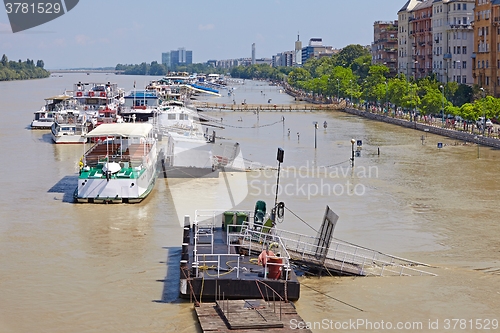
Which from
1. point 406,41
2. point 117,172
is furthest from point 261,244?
point 406,41

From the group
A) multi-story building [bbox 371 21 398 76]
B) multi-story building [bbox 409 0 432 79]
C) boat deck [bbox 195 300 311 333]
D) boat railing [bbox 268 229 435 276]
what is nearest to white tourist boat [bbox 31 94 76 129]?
multi-story building [bbox 409 0 432 79]

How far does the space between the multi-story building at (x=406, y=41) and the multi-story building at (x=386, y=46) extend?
267 inches

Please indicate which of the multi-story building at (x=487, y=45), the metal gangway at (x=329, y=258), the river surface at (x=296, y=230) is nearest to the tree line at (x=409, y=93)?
the multi-story building at (x=487, y=45)

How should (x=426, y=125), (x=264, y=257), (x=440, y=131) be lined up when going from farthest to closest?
(x=426, y=125) → (x=440, y=131) → (x=264, y=257)

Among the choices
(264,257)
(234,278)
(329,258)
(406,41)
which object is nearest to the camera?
(234,278)

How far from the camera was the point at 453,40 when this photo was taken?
237 ft

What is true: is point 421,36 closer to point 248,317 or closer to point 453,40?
point 453,40

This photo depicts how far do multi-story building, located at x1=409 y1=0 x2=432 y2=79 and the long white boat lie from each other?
54.8 m

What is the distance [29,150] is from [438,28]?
155 feet

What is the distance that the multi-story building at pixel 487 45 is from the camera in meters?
60.8

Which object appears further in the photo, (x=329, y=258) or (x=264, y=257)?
(x=329, y=258)

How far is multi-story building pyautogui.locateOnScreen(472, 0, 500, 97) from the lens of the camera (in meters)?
60.8

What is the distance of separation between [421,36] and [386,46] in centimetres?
1997

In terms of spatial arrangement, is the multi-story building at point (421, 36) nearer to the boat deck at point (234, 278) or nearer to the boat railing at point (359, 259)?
the boat railing at point (359, 259)
